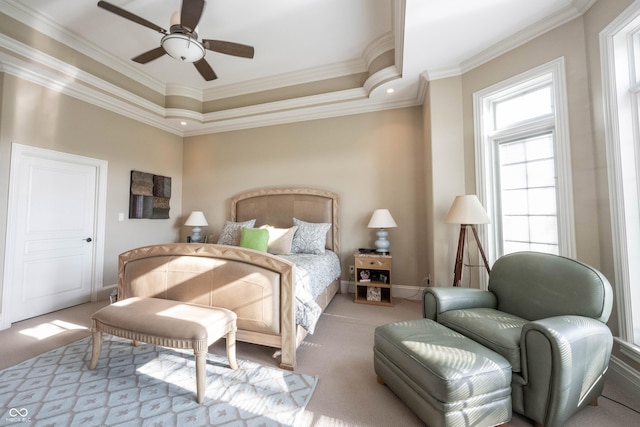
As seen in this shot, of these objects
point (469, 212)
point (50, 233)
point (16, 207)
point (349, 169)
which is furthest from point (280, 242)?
point (16, 207)

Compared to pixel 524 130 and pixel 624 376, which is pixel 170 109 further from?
pixel 624 376

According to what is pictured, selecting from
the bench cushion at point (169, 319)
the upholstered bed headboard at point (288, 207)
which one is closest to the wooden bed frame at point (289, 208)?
the upholstered bed headboard at point (288, 207)

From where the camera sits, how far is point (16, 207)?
280cm

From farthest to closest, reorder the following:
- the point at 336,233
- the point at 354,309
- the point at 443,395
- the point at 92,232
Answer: the point at 336,233 < the point at 92,232 < the point at 354,309 < the point at 443,395

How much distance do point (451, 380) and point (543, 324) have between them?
586 mm

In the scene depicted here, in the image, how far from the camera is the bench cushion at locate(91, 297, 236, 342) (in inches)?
63.4

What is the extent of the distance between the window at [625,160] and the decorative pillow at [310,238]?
2777 mm

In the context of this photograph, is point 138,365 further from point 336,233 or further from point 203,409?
point 336,233

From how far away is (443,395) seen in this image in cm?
123

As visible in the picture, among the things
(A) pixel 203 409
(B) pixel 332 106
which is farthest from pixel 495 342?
(B) pixel 332 106

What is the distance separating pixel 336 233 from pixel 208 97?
342 centimetres

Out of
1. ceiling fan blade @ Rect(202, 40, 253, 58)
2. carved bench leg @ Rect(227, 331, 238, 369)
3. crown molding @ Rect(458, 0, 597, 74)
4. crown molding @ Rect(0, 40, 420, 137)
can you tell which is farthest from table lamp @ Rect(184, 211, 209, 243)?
crown molding @ Rect(458, 0, 597, 74)

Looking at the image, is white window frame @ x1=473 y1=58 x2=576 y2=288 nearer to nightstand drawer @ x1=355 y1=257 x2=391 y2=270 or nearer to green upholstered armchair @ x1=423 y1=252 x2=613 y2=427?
green upholstered armchair @ x1=423 y1=252 x2=613 y2=427

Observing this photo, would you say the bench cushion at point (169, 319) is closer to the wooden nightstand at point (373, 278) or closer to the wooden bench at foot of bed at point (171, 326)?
the wooden bench at foot of bed at point (171, 326)
